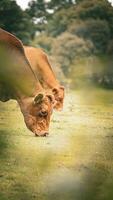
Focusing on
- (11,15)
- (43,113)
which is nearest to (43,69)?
(43,113)

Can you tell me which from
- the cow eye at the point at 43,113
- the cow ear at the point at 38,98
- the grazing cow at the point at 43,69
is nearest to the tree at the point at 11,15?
the cow ear at the point at 38,98

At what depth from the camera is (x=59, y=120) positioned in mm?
9758

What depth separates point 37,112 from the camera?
7.61 metres

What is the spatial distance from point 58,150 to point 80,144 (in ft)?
0.39

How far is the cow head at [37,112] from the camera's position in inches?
292

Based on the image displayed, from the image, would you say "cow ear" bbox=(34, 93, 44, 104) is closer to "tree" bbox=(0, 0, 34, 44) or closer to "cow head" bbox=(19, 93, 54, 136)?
"cow head" bbox=(19, 93, 54, 136)

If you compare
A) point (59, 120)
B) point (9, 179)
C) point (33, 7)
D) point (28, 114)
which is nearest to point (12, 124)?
point (33, 7)

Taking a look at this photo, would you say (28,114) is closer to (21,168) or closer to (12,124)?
(21,168)

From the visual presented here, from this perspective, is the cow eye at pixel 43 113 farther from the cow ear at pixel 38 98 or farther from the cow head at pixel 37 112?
the cow ear at pixel 38 98

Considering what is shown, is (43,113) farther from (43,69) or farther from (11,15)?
(43,69)

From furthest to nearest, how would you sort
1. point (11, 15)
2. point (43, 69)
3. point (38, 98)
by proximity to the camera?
1. point (43, 69)
2. point (38, 98)
3. point (11, 15)

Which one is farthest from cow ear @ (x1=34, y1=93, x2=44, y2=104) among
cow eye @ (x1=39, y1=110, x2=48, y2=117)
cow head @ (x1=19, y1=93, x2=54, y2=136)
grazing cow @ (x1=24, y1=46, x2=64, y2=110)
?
grazing cow @ (x1=24, y1=46, x2=64, y2=110)

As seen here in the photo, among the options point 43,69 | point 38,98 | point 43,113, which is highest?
point 38,98

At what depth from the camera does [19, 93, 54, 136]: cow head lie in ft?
24.3
